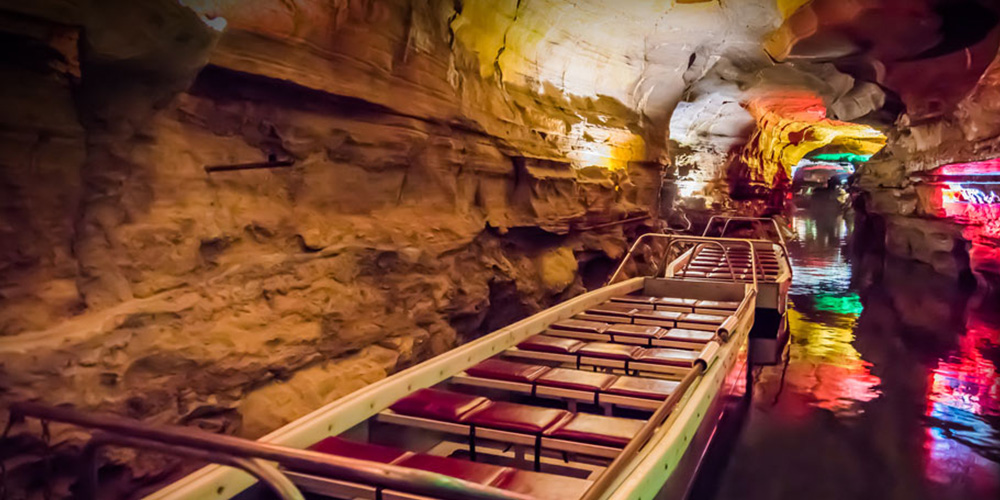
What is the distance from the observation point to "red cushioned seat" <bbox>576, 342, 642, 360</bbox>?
4.00 meters

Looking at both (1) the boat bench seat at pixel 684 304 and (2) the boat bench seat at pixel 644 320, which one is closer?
(2) the boat bench seat at pixel 644 320

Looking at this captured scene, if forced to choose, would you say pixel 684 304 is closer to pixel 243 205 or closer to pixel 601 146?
pixel 243 205

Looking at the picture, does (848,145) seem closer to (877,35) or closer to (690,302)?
(877,35)

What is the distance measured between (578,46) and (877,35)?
5107mm

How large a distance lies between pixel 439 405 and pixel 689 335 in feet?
7.70

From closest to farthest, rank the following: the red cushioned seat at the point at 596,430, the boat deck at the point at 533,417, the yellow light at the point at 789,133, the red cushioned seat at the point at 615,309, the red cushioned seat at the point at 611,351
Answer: the boat deck at the point at 533,417 < the red cushioned seat at the point at 596,430 < the red cushioned seat at the point at 611,351 < the red cushioned seat at the point at 615,309 < the yellow light at the point at 789,133

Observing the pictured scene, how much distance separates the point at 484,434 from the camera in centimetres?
285

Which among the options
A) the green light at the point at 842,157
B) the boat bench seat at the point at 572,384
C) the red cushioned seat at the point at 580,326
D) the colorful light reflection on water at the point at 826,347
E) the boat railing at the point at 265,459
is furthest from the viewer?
the green light at the point at 842,157

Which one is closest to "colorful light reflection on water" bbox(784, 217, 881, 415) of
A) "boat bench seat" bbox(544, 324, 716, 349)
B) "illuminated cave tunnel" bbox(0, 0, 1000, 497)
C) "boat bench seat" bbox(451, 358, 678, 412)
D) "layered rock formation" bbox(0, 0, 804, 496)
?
"boat bench seat" bbox(544, 324, 716, 349)

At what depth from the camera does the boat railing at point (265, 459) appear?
146 centimetres

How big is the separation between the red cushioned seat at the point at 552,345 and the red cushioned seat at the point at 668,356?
1.48 feet

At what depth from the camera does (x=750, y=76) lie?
1409cm

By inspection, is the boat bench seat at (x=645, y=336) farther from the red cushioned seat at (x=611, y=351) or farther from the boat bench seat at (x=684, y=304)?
the boat bench seat at (x=684, y=304)

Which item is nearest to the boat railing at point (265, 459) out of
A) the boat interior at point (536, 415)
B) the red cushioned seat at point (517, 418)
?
the boat interior at point (536, 415)
